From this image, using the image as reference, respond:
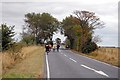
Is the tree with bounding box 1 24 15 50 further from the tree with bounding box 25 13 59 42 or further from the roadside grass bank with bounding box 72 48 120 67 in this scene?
the tree with bounding box 25 13 59 42

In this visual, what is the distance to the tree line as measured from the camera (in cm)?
6825

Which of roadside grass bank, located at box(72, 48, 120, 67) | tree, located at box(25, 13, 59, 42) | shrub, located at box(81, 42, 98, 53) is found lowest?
roadside grass bank, located at box(72, 48, 120, 67)

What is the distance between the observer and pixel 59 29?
11944 cm

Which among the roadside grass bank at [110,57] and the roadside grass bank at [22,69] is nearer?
the roadside grass bank at [22,69]

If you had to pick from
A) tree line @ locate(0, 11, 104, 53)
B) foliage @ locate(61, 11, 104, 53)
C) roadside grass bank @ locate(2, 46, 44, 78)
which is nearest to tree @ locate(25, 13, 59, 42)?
tree line @ locate(0, 11, 104, 53)

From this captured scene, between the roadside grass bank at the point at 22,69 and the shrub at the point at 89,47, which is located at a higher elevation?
the shrub at the point at 89,47

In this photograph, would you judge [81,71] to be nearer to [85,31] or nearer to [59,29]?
[85,31]

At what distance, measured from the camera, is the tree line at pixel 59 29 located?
68.2 meters

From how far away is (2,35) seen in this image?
36.8 m

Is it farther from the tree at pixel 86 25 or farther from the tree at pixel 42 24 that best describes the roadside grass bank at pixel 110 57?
the tree at pixel 42 24

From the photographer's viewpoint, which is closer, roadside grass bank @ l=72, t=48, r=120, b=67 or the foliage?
roadside grass bank @ l=72, t=48, r=120, b=67

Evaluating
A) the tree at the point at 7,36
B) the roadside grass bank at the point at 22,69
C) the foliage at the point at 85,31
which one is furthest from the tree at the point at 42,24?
the roadside grass bank at the point at 22,69

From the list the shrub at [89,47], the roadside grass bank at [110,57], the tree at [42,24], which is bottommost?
the roadside grass bank at [110,57]

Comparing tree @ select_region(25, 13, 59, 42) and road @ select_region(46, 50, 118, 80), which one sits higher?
tree @ select_region(25, 13, 59, 42)
